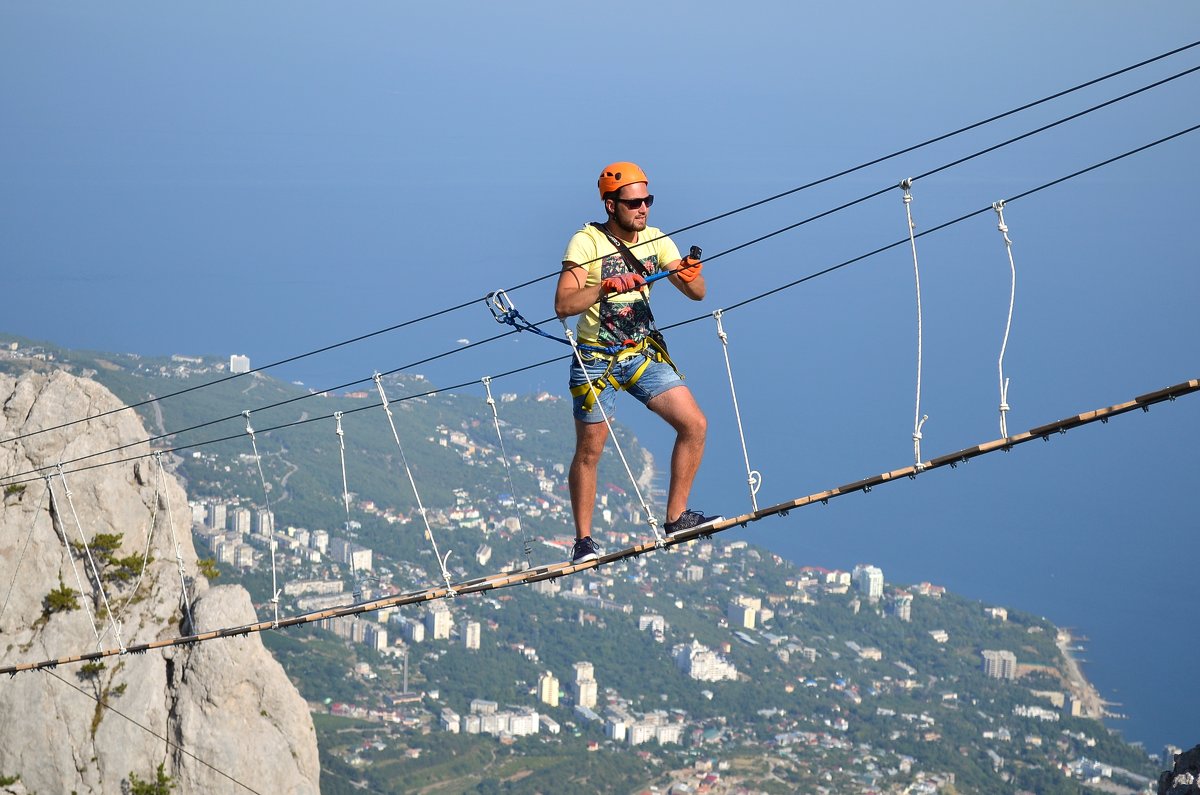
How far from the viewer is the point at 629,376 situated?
8398mm

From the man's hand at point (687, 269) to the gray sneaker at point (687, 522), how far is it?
4.37ft

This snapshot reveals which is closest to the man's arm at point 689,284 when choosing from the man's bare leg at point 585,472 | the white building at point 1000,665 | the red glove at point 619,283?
the red glove at point 619,283

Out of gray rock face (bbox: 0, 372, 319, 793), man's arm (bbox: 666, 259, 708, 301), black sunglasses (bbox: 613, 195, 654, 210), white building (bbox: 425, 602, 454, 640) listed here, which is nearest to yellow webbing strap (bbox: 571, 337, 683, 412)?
man's arm (bbox: 666, 259, 708, 301)

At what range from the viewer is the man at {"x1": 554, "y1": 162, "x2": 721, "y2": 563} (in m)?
8.05

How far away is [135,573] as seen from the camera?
18.7m

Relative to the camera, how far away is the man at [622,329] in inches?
317

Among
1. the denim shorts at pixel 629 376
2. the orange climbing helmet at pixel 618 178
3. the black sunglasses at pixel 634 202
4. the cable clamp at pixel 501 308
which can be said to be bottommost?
the denim shorts at pixel 629 376

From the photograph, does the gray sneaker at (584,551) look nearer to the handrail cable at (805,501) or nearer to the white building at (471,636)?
the handrail cable at (805,501)

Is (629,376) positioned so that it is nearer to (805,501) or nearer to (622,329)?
(622,329)

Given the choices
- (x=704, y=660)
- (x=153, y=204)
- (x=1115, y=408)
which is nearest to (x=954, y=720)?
(x=704, y=660)

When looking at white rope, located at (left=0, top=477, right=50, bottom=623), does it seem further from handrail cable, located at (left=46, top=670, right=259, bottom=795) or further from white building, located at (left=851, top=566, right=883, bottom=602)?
white building, located at (left=851, top=566, right=883, bottom=602)

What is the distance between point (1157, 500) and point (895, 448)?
16842 mm

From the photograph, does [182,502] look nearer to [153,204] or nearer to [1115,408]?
[1115,408]

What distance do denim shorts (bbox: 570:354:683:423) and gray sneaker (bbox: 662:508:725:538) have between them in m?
0.73
